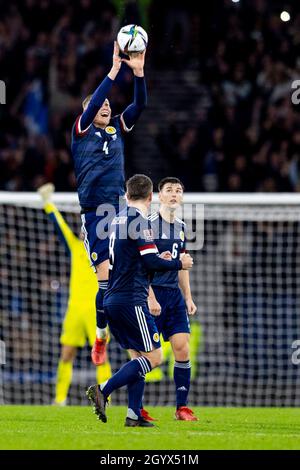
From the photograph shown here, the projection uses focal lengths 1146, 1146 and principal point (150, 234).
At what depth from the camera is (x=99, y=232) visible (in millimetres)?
10828

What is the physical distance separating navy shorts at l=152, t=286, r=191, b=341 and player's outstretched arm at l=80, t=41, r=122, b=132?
5.66 feet

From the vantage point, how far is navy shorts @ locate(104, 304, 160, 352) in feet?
30.3

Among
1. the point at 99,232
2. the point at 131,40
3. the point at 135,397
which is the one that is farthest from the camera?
the point at 99,232

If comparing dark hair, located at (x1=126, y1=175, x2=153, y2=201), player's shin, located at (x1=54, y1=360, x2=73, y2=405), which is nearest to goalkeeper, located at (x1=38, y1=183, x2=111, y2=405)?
player's shin, located at (x1=54, y1=360, x2=73, y2=405)

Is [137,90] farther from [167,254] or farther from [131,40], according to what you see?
[167,254]

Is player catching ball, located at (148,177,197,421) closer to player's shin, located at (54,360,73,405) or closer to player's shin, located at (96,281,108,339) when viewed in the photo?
player's shin, located at (96,281,108,339)

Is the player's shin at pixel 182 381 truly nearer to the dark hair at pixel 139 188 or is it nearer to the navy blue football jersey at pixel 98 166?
the navy blue football jersey at pixel 98 166

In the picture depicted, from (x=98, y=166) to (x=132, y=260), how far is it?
6.02ft

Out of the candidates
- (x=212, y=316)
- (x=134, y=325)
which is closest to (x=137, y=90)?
(x=134, y=325)

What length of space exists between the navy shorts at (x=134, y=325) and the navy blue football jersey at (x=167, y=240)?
1.38m

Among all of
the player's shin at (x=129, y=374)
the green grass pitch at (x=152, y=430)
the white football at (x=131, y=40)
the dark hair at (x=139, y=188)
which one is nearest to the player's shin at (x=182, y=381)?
the green grass pitch at (x=152, y=430)

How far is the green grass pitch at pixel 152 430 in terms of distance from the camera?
8.23 m
